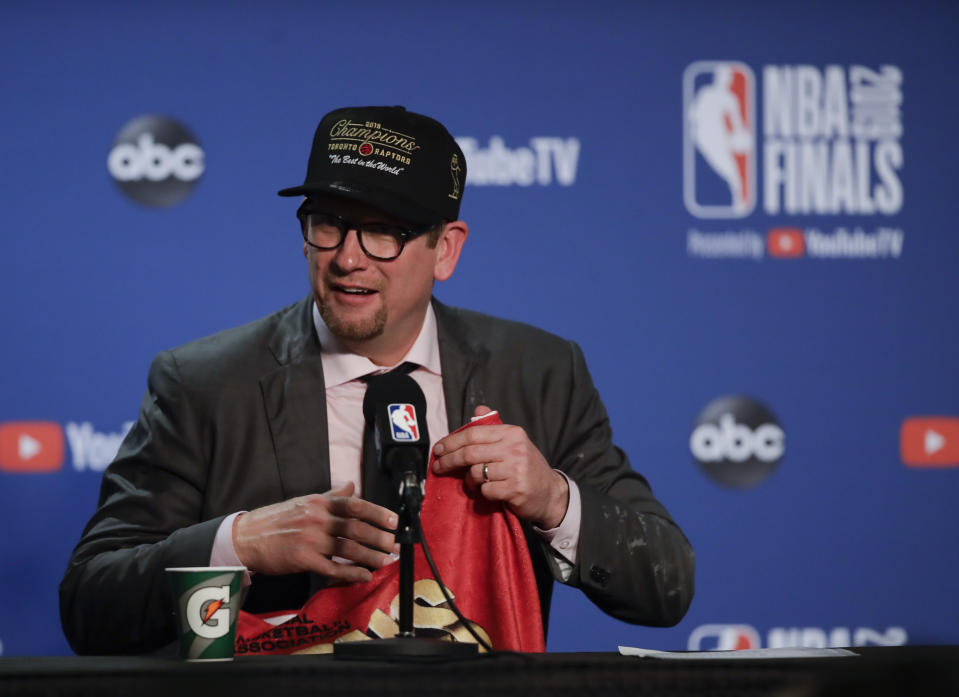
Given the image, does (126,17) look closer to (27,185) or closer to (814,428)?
(27,185)

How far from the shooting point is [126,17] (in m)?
2.92

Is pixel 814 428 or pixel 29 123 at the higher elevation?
pixel 29 123

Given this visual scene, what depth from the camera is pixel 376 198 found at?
1.92 m

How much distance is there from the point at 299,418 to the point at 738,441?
4.54ft

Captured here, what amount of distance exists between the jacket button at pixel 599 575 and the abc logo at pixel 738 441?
1.11 meters

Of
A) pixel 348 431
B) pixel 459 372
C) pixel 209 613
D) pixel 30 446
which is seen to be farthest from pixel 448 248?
pixel 30 446

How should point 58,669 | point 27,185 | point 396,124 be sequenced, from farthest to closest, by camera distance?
point 27,185, point 396,124, point 58,669

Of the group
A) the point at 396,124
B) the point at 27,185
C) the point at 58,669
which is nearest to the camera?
the point at 58,669

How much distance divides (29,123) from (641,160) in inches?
63.0

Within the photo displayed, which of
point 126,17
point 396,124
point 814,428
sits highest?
point 126,17

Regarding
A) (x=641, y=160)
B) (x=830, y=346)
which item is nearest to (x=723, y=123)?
(x=641, y=160)

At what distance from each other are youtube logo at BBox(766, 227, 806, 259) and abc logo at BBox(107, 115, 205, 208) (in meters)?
1.52

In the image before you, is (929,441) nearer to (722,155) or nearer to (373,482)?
(722,155)

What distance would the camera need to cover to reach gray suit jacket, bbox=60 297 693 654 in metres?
1.88
